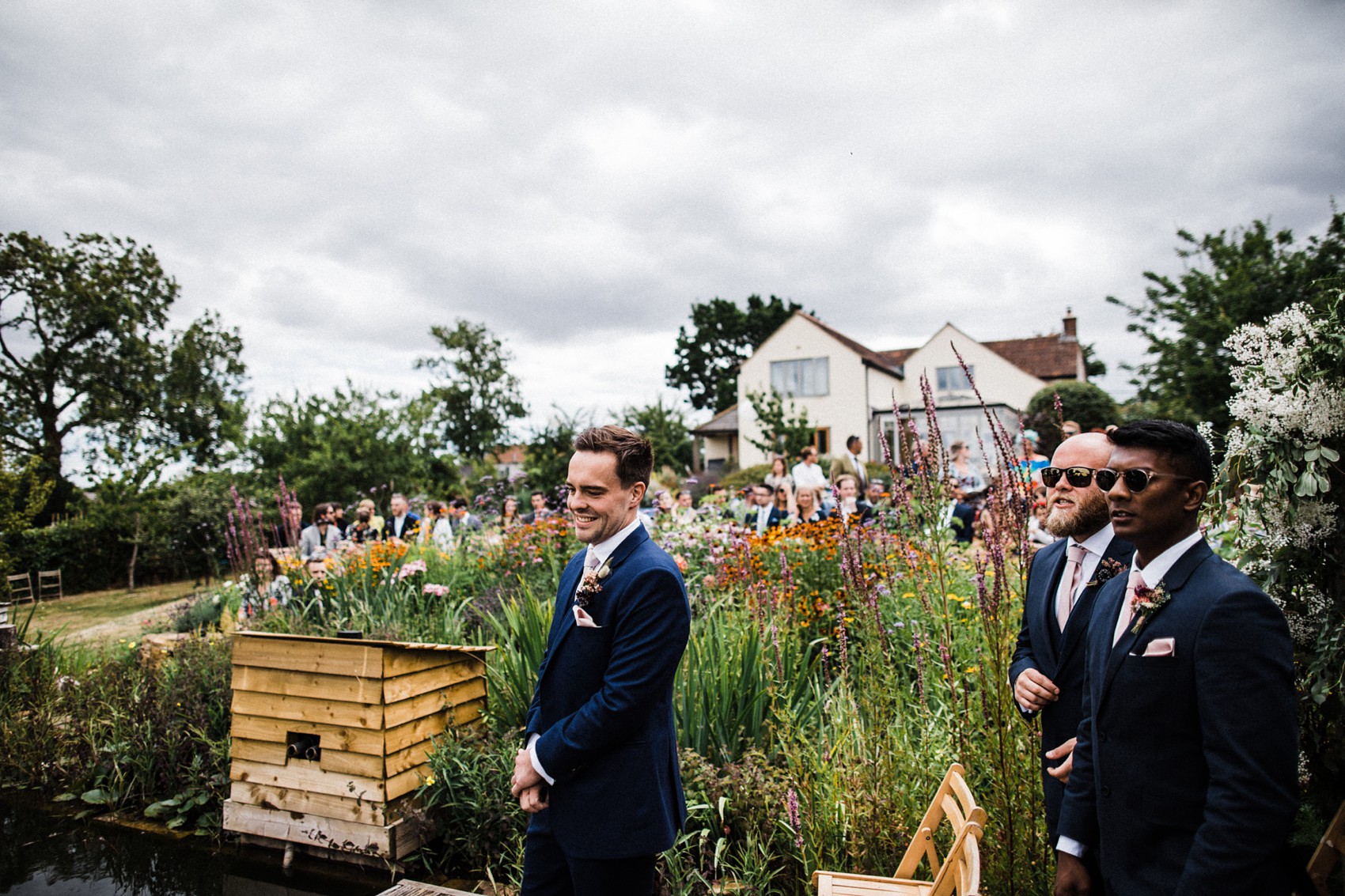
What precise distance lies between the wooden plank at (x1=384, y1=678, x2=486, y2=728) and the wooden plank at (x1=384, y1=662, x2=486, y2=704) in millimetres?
25

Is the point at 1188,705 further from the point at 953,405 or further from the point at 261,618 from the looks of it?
the point at 953,405

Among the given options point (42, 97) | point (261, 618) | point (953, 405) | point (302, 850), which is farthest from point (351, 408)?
point (953, 405)

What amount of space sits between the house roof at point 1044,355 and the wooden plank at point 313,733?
32.8 meters

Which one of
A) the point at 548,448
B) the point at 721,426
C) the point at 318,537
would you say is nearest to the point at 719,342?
the point at 721,426

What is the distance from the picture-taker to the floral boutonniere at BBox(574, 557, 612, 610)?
2.33 m

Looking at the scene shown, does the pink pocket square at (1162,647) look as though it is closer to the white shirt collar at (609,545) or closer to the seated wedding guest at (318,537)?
the white shirt collar at (609,545)

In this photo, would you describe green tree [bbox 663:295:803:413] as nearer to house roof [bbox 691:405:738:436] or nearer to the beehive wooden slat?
house roof [bbox 691:405:738:436]

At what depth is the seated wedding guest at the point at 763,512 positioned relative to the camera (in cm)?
840

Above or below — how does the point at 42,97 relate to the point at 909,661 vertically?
above

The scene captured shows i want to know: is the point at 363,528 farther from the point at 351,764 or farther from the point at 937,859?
the point at 937,859

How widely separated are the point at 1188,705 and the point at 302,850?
476cm

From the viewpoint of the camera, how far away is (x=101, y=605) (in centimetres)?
1697

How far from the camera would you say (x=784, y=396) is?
109ft

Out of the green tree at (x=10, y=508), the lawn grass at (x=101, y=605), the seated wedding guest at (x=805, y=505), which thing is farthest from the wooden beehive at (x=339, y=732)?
the lawn grass at (x=101, y=605)
